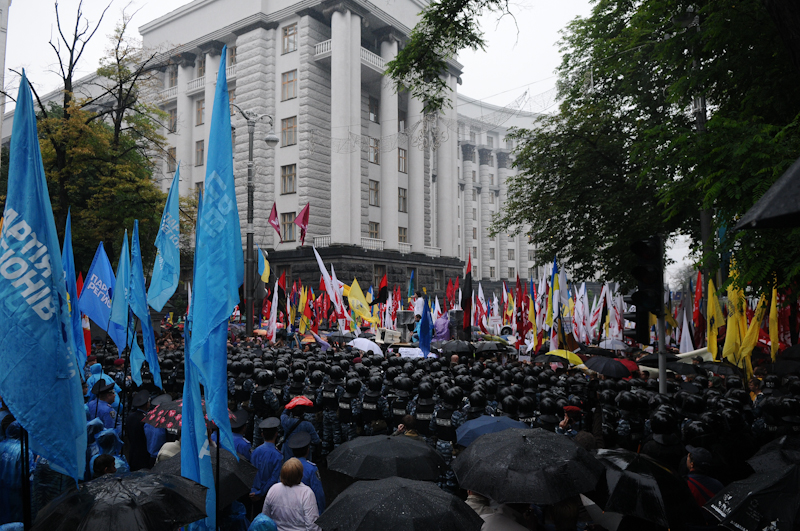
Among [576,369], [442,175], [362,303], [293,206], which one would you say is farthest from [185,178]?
[576,369]

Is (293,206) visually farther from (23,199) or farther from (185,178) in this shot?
(23,199)

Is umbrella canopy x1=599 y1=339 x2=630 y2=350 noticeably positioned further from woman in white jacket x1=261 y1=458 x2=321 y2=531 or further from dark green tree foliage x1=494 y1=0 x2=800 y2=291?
woman in white jacket x1=261 y1=458 x2=321 y2=531

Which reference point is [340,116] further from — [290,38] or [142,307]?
[142,307]

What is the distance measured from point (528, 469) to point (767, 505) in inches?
57.1

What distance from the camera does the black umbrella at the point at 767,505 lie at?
3.23m

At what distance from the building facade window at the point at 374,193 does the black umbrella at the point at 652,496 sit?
3042 centimetres

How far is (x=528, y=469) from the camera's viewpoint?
4.07 m

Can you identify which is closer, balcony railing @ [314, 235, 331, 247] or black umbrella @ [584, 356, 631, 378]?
black umbrella @ [584, 356, 631, 378]

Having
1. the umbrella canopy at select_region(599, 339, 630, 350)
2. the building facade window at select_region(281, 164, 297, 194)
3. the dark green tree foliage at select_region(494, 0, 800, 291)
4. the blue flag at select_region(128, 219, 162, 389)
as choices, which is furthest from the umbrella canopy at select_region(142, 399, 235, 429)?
the building facade window at select_region(281, 164, 297, 194)

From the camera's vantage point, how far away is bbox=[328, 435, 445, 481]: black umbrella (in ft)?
15.5

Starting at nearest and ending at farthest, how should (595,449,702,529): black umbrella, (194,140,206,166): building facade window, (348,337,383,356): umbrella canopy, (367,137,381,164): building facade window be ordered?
(595,449,702,529): black umbrella → (348,337,383,356): umbrella canopy → (367,137,381,164): building facade window → (194,140,206,166): building facade window

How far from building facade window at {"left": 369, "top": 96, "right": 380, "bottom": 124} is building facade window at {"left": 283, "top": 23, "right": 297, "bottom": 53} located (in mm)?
5568

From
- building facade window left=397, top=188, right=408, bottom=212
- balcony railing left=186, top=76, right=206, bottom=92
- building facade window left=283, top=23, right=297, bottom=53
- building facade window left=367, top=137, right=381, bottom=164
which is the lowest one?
building facade window left=397, top=188, right=408, bottom=212

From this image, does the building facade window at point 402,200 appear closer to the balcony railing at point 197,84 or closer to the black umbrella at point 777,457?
the balcony railing at point 197,84
